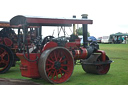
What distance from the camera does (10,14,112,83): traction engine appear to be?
224 inches

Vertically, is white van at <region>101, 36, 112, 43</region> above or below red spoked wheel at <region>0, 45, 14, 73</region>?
below

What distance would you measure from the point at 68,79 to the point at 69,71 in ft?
0.77

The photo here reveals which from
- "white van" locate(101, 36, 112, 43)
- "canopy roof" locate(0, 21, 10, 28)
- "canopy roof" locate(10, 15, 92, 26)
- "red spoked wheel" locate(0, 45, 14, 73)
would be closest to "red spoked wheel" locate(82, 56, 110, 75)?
"canopy roof" locate(10, 15, 92, 26)

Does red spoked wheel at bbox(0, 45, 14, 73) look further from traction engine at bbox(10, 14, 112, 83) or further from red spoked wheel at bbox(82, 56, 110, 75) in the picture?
red spoked wheel at bbox(82, 56, 110, 75)

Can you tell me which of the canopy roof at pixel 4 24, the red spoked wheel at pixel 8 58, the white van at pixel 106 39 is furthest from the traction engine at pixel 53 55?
the white van at pixel 106 39

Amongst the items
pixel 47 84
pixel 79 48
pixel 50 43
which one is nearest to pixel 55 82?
pixel 47 84

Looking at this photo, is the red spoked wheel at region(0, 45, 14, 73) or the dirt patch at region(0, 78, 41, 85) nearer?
the dirt patch at region(0, 78, 41, 85)

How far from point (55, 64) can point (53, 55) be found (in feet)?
0.76

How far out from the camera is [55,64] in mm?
5863

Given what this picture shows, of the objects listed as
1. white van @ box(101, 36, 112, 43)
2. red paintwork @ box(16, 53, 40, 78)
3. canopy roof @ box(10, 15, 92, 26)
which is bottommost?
white van @ box(101, 36, 112, 43)

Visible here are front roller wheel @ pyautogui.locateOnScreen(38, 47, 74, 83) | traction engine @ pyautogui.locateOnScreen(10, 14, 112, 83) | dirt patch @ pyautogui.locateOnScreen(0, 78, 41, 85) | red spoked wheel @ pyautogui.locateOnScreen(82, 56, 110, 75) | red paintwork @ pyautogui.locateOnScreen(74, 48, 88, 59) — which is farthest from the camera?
red spoked wheel @ pyautogui.locateOnScreen(82, 56, 110, 75)

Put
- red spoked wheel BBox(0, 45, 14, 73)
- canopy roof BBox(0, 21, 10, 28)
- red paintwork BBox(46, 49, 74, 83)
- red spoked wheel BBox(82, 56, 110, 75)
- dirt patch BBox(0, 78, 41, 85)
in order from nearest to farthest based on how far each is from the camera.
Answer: red paintwork BBox(46, 49, 74, 83) → dirt patch BBox(0, 78, 41, 85) → red spoked wheel BBox(82, 56, 110, 75) → red spoked wheel BBox(0, 45, 14, 73) → canopy roof BBox(0, 21, 10, 28)

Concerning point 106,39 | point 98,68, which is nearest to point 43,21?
point 98,68

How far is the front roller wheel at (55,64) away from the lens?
5.52 meters
